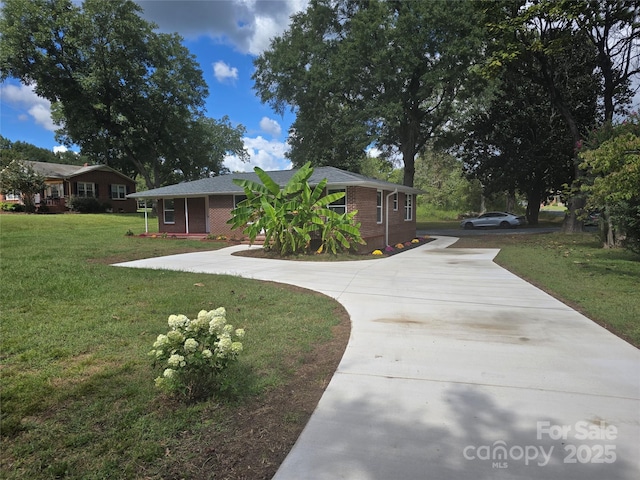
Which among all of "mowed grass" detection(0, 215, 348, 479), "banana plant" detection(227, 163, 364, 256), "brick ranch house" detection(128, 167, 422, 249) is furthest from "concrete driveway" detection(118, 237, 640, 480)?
"brick ranch house" detection(128, 167, 422, 249)

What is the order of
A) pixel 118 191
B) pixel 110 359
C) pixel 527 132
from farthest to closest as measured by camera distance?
pixel 118 191
pixel 527 132
pixel 110 359

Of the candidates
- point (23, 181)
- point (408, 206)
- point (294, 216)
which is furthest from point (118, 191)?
point (294, 216)

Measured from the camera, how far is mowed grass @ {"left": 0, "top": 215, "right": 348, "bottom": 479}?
237cm

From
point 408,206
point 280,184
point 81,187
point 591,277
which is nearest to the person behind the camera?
point 591,277

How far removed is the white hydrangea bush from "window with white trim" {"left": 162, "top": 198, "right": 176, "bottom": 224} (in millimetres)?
19276

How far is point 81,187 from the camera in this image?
3209 centimetres

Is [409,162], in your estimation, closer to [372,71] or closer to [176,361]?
[372,71]

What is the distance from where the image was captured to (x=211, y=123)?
187 feet

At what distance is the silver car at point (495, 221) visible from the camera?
2922 centimetres

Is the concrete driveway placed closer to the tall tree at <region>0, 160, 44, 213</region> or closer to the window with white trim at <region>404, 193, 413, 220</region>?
the window with white trim at <region>404, 193, 413, 220</region>

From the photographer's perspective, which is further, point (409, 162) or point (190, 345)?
point (409, 162)

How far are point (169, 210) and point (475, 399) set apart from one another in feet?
67.1

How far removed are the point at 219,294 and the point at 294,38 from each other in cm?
2525

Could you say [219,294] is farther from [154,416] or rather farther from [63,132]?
[63,132]
